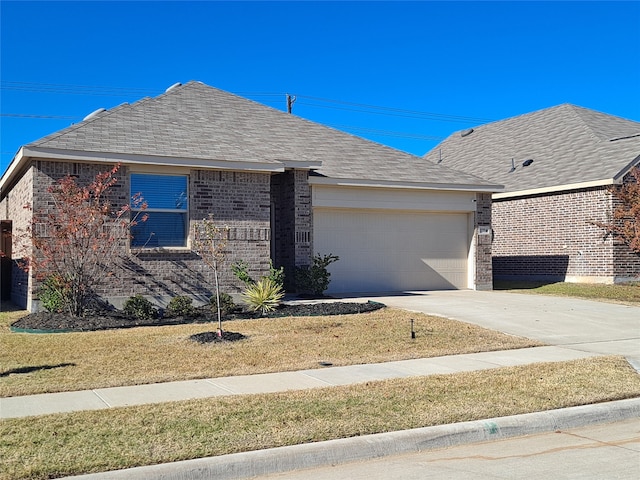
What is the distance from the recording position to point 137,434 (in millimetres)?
6234

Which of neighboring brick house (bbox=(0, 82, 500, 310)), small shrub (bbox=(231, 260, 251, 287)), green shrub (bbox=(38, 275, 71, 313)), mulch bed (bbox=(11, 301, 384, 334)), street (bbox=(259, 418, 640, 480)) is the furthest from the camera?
small shrub (bbox=(231, 260, 251, 287))

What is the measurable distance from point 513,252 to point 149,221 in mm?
14715

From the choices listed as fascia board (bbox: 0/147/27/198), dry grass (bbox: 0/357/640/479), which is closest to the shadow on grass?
dry grass (bbox: 0/357/640/479)

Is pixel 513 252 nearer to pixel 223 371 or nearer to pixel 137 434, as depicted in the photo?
pixel 223 371

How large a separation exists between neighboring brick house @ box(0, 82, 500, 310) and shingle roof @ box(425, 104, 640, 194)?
446 centimetres

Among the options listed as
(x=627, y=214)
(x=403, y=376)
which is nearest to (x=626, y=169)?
(x=627, y=214)

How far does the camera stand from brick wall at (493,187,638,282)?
21391 mm

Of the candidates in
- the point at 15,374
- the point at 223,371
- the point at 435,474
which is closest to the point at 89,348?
the point at 15,374

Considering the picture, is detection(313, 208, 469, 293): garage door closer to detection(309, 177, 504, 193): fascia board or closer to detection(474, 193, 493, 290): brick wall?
detection(474, 193, 493, 290): brick wall

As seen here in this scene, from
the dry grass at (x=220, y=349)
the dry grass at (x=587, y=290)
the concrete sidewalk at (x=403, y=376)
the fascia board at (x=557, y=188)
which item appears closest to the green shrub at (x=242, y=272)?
the dry grass at (x=220, y=349)

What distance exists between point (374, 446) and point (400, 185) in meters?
13.1

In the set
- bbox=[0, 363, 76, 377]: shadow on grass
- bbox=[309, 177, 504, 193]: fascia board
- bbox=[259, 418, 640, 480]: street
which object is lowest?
bbox=[259, 418, 640, 480]: street

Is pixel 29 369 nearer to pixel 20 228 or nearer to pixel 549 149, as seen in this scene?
pixel 20 228

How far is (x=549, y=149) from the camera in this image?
2605cm
